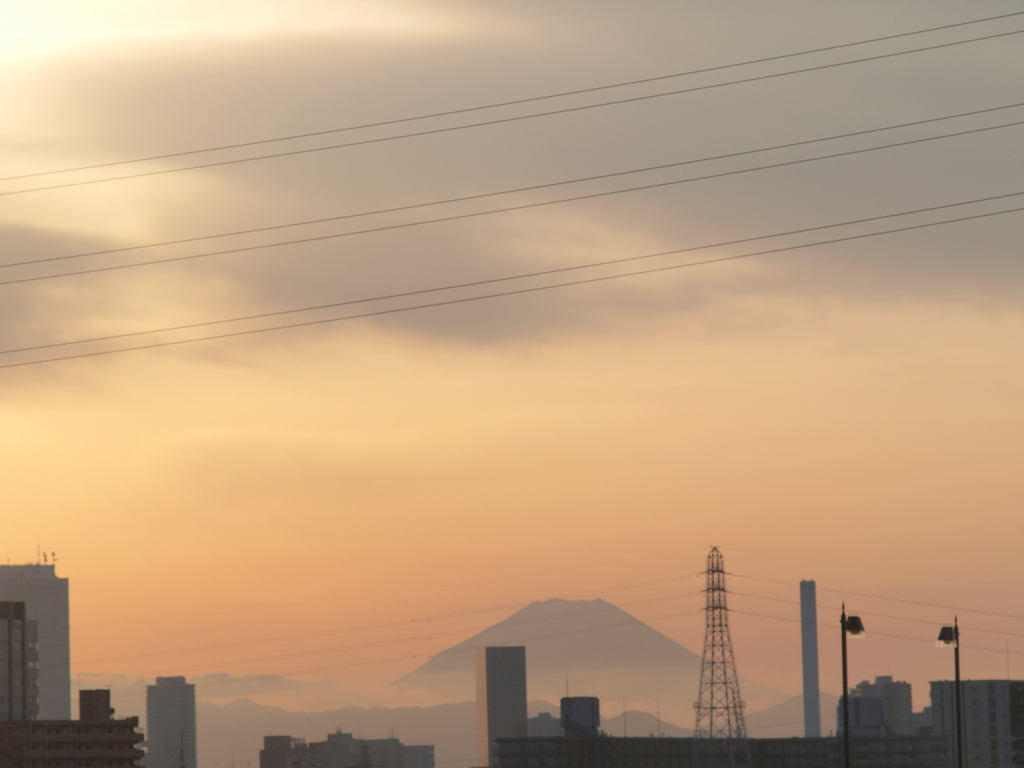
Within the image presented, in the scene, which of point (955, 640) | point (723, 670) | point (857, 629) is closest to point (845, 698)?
point (857, 629)

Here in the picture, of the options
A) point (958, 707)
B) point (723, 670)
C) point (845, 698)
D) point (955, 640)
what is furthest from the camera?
point (723, 670)

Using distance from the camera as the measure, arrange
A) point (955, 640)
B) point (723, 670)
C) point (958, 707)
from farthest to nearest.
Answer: point (723, 670), point (958, 707), point (955, 640)

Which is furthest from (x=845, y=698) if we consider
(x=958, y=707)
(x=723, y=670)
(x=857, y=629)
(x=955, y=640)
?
(x=723, y=670)

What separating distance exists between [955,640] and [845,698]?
11.3m

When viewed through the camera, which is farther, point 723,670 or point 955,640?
point 723,670

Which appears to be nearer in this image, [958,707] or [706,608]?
[958,707]

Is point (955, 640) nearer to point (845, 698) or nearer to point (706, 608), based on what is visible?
point (845, 698)

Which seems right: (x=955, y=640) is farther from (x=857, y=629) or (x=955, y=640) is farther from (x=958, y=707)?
(x=857, y=629)

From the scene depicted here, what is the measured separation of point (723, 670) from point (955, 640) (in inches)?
5066

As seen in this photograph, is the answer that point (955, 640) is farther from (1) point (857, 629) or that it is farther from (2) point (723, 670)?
(2) point (723, 670)

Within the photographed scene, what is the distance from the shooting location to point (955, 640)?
211 ft

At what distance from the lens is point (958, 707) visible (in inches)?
2697

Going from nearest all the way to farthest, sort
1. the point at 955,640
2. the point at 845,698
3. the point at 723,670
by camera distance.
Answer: the point at 845,698, the point at 955,640, the point at 723,670

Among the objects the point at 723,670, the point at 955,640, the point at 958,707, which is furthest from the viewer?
the point at 723,670
